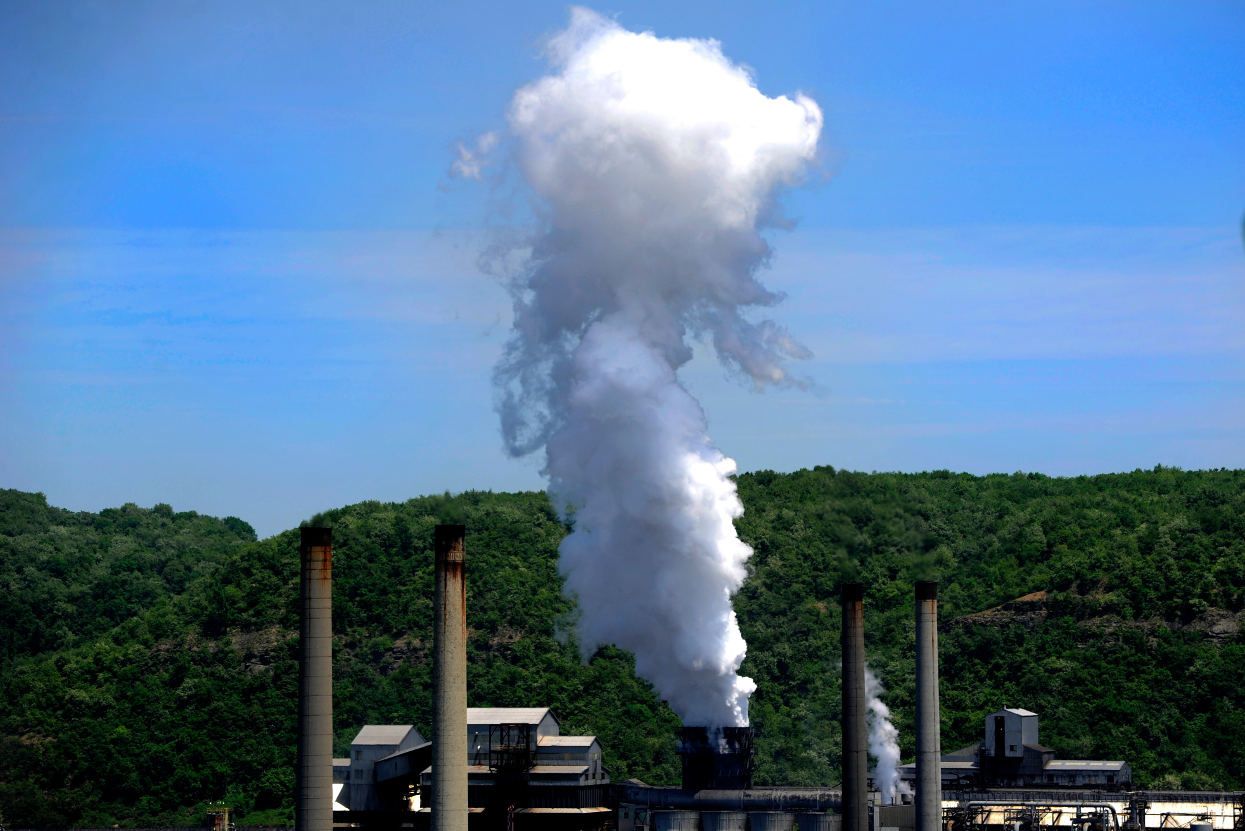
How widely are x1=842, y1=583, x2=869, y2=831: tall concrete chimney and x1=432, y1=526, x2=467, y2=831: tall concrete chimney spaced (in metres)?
24.2

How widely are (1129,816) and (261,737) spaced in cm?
8240

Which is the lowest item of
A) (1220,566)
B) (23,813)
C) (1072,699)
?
(23,813)

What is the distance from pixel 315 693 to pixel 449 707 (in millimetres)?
5375

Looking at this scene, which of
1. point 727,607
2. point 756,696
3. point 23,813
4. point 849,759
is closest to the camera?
point 849,759

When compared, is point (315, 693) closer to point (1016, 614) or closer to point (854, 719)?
point (854, 719)

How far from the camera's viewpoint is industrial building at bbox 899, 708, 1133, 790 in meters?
127

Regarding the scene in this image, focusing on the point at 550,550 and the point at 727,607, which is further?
the point at 550,550

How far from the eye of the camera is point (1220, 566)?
16388 centimetres

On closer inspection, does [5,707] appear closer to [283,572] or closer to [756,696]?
[283,572]

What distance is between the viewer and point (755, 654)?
165m

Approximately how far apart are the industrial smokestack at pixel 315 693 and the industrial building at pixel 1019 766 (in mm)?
60624

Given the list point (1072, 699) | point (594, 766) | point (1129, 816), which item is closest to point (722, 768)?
point (594, 766)

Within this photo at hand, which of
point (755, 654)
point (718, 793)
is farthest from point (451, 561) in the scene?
point (755, 654)

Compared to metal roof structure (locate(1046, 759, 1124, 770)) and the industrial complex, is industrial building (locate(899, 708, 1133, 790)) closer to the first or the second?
metal roof structure (locate(1046, 759, 1124, 770))
